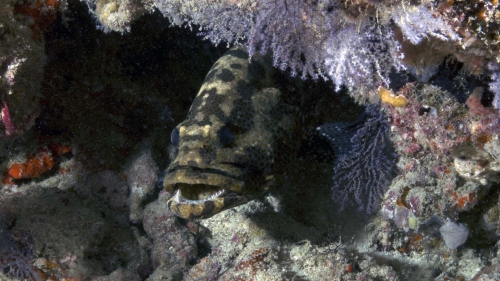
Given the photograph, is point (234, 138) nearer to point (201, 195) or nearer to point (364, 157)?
point (201, 195)

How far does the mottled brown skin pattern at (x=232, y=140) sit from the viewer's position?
334cm

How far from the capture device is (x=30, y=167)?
5.82 m

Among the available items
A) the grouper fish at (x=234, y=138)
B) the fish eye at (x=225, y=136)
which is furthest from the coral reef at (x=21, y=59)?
the fish eye at (x=225, y=136)

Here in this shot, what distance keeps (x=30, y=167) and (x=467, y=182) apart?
22.2ft

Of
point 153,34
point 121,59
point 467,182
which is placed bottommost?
point 467,182

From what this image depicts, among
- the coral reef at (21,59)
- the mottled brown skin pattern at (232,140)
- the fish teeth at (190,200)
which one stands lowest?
the fish teeth at (190,200)

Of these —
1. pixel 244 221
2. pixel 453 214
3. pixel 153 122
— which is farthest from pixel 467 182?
pixel 153 122

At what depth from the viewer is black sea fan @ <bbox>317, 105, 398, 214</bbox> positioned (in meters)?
4.11

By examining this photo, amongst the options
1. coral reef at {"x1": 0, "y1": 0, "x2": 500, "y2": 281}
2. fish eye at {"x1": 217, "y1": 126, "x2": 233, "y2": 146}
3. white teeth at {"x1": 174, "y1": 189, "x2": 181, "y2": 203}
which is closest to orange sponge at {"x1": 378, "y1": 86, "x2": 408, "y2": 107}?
coral reef at {"x1": 0, "y1": 0, "x2": 500, "y2": 281}

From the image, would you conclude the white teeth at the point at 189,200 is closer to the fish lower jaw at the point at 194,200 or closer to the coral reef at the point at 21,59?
the fish lower jaw at the point at 194,200

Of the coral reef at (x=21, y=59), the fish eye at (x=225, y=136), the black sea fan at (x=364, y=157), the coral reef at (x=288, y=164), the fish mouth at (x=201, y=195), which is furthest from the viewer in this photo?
the black sea fan at (x=364, y=157)

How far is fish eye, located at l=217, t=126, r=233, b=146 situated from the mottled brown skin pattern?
0.04 ft

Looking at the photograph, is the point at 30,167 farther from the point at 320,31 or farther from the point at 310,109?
the point at 320,31

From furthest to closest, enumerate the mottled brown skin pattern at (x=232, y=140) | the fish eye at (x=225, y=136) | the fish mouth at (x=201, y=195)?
the fish eye at (x=225, y=136)
the mottled brown skin pattern at (x=232, y=140)
the fish mouth at (x=201, y=195)
